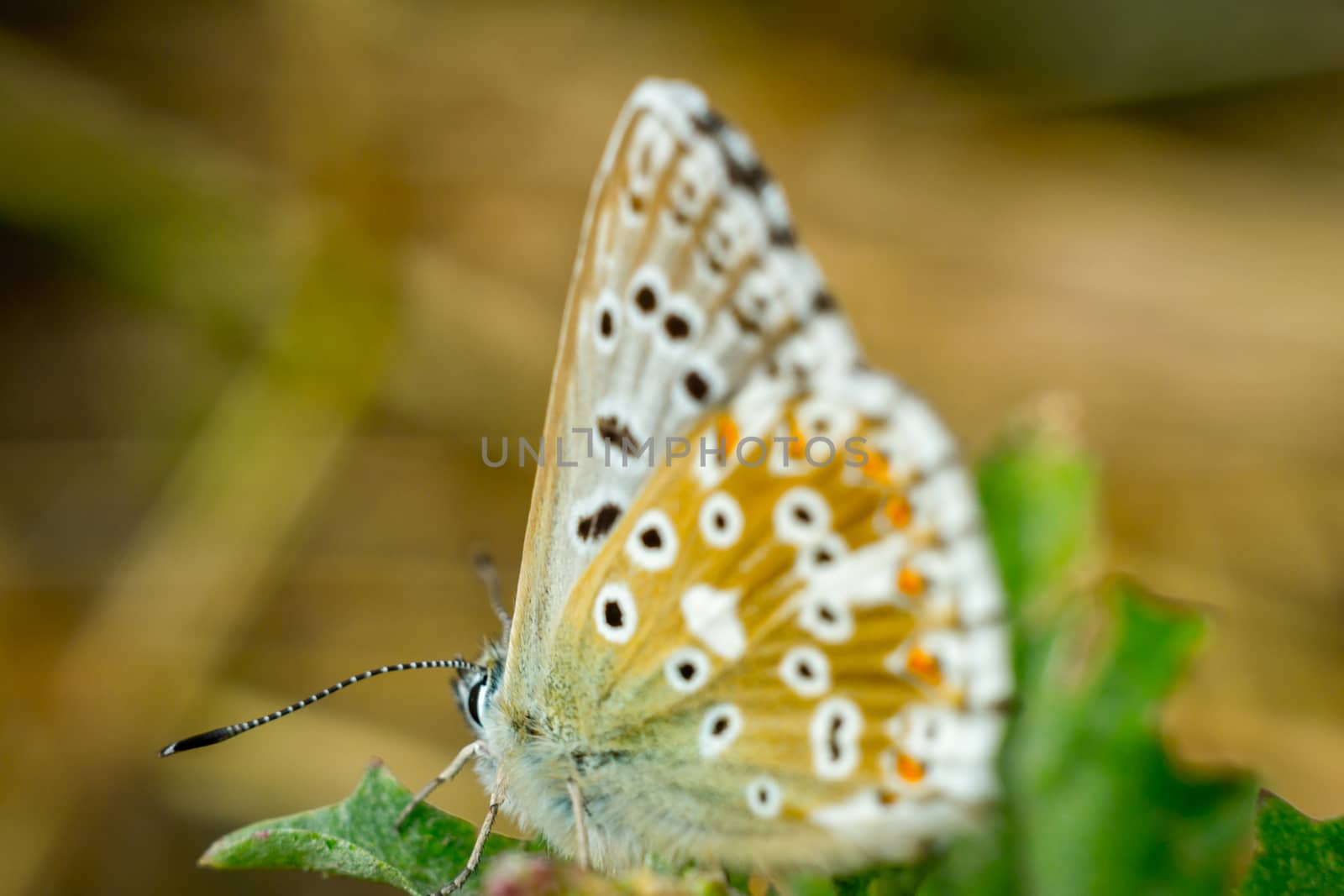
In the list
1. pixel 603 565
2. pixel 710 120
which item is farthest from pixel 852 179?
pixel 603 565

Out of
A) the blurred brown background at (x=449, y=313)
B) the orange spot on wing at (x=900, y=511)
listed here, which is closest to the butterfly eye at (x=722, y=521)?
the orange spot on wing at (x=900, y=511)

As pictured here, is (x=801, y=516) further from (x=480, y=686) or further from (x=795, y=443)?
(x=480, y=686)

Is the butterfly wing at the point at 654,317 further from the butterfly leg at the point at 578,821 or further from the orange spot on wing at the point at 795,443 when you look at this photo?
the butterfly leg at the point at 578,821

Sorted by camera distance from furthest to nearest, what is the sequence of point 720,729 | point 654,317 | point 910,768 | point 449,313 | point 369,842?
point 449,313
point 654,317
point 720,729
point 910,768
point 369,842

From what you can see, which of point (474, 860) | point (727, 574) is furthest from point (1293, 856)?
point (474, 860)

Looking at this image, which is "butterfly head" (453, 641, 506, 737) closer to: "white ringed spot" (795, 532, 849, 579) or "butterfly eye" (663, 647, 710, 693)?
"butterfly eye" (663, 647, 710, 693)

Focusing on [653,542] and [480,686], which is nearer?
[653,542]
